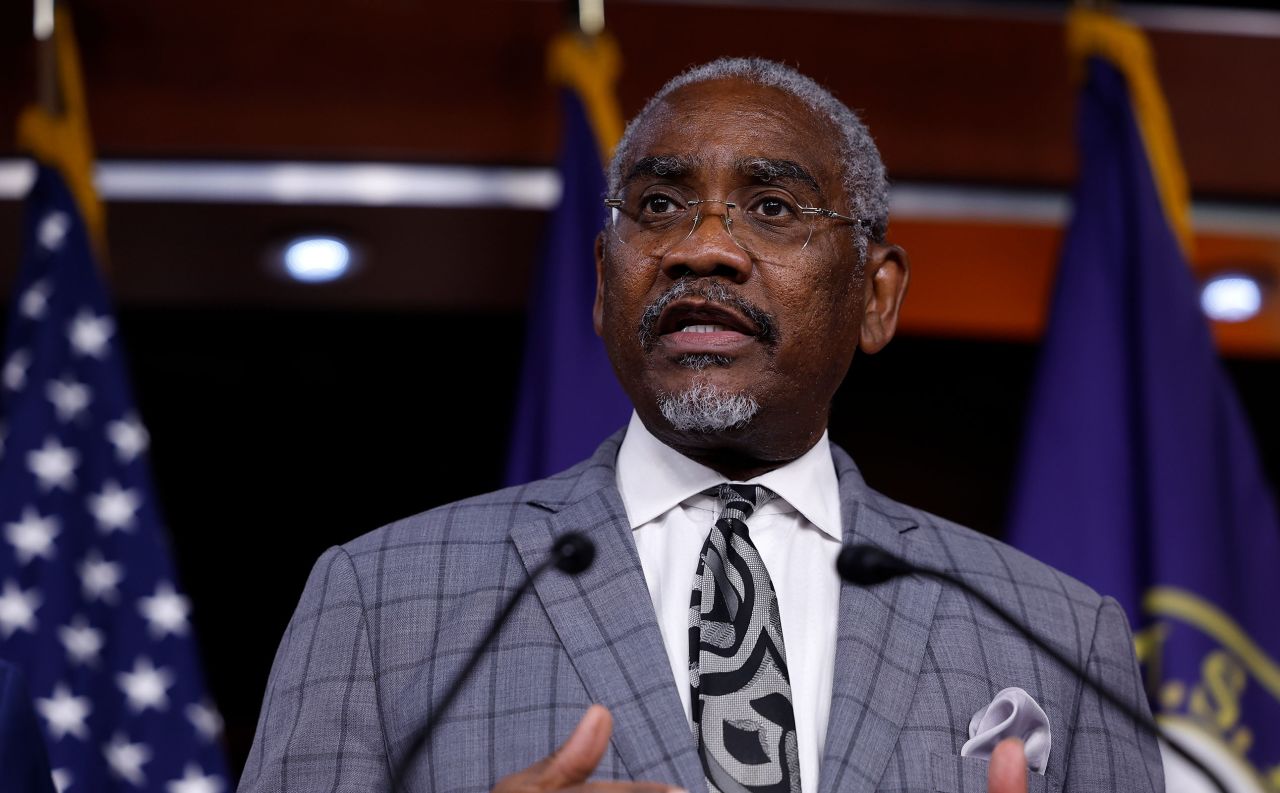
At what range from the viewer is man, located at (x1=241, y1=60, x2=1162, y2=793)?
1.62 metres

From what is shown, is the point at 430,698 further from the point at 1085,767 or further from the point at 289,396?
the point at 289,396

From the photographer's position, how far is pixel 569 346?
3164 millimetres

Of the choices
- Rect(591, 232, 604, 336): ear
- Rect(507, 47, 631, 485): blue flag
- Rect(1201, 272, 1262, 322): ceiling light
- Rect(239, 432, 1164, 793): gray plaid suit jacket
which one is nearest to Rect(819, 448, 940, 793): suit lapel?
Rect(239, 432, 1164, 793): gray plaid suit jacket

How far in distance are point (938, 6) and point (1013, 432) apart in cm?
119

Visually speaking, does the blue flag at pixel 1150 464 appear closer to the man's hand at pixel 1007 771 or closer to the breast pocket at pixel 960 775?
the breast pocket at pixel 960 775

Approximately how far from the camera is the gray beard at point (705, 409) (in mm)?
1831

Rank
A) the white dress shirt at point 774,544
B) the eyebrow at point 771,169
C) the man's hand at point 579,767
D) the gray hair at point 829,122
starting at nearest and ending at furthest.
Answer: the man's hand at point 579,767 < the white dress shirt at point 774,544 < the eyebrow at point 771,169 < the gray hair at point 829,122

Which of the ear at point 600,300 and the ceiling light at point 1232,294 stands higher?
the ceiling light at point 1232,294

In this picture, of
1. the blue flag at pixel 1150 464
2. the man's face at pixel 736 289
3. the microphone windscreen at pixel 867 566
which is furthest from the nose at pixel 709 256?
the blue flag at pixel 1150 464

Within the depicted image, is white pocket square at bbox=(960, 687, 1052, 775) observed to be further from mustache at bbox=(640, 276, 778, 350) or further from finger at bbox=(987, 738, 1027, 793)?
mustache at bbox=(640, 276, 778, 350)

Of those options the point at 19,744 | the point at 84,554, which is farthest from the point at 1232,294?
the point at 19,744

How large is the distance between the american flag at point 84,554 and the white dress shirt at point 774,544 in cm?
140

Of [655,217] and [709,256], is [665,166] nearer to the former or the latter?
[655,217]

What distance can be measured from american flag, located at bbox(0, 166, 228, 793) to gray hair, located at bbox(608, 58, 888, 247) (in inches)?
54.9
